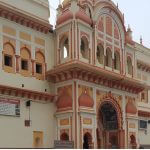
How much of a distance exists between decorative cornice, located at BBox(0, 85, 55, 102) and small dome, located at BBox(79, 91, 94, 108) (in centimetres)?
165

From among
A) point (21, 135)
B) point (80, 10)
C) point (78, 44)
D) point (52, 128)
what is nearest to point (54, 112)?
point (52, 128)

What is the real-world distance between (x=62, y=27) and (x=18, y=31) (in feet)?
9.02

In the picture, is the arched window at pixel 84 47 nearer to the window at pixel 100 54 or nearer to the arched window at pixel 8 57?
the window at pixel 100 54

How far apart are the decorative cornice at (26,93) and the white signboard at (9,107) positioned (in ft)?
1.23

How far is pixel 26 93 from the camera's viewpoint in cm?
1720

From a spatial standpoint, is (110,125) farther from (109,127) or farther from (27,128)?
(27,128)

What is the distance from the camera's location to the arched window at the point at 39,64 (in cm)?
1858

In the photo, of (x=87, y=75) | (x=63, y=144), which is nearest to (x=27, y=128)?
(x=63, y=144)

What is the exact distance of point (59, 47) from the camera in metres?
19.3

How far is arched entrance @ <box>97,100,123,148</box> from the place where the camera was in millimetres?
20844

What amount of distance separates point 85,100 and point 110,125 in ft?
13.8

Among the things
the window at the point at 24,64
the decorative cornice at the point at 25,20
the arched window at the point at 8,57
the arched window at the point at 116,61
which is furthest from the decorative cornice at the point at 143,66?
the arched window at the point at 8,57

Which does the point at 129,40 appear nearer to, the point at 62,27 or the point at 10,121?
the point at 62,27

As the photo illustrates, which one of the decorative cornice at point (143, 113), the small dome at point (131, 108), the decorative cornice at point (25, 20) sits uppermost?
the decorative cornice at point (25, 20)
